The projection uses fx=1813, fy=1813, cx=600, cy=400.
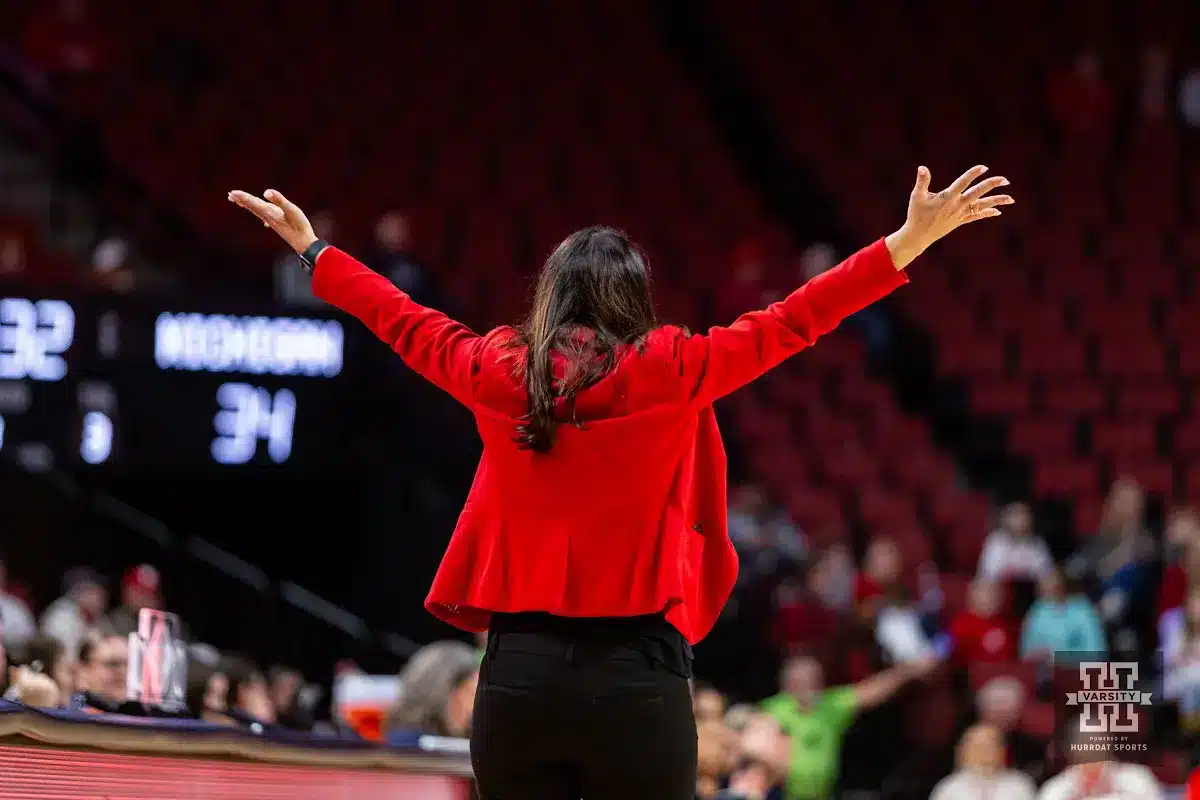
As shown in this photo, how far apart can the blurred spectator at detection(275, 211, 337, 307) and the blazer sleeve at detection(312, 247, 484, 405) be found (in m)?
7.52

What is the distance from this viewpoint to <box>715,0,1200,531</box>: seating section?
551 inches

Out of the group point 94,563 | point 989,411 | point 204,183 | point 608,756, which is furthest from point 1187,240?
point 608,756

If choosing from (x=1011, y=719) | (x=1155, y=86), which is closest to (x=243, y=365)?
(x=1011, y=719)

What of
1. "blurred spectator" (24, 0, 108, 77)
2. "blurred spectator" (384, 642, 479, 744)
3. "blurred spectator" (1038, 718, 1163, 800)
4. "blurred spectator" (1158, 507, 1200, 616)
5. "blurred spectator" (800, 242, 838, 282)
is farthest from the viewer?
"blurred spectator" (24, 0, 108, 77)

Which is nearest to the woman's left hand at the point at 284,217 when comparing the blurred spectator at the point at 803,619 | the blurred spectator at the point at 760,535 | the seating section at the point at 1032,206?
the blurred spectator at the point at 803,619

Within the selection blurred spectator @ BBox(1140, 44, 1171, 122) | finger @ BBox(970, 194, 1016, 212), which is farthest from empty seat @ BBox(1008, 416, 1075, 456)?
finger @ BBox(970, 194, 1016, 212)

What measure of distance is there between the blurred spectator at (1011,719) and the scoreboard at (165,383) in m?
4.11

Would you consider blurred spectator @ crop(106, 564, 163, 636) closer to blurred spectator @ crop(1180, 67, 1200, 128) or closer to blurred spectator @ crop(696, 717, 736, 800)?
blurred spectator @ crop(696, 717, 736, 800)

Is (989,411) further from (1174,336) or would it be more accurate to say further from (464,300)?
(464,300)

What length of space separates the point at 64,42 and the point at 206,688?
10.4m

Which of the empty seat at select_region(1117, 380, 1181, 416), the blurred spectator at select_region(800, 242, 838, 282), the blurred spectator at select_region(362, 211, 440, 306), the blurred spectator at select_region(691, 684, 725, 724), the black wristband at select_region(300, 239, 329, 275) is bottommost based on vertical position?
the blurred spectator at select_region(691, 684, 725, 724)

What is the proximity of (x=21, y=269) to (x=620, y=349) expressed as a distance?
10.8m

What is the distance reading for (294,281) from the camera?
11977 millimetres

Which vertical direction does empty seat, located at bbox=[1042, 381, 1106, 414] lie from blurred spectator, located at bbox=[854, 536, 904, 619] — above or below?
above
